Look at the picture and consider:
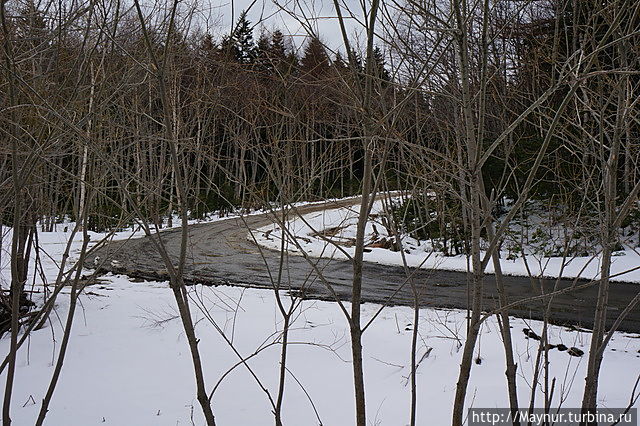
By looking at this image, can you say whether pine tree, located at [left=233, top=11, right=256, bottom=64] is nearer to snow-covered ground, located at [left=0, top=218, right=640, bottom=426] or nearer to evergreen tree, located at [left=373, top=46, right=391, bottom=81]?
evergreen tree, located at [left=373, top=46, right=391, bottom=81]

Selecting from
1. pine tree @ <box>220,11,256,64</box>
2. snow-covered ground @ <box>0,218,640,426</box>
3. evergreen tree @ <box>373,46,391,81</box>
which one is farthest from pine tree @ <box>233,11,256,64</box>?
snow-covered ground @ <box>0,218,640,426</box>

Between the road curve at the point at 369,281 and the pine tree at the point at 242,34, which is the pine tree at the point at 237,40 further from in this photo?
the road curve at the point at 369,281

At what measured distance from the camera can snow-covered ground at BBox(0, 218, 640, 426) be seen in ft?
17.8

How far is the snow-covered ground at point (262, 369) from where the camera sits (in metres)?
5.41

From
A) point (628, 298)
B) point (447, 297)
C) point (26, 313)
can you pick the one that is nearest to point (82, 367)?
point (26, 313)

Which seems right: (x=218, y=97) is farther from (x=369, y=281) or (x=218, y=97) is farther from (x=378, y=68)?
(x=369, y=281)

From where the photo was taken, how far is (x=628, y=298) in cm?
948

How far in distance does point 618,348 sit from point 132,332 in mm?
6006

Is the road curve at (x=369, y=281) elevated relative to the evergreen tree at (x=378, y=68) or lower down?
lower down

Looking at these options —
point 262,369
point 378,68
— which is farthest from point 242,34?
point 262,369

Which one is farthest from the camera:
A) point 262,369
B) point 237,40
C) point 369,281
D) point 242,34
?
point 369,281

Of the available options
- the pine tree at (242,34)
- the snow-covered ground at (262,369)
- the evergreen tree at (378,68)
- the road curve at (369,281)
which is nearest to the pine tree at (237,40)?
the pine tree at (242,34)

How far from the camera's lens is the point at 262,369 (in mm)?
6301

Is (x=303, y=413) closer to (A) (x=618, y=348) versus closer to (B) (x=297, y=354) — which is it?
(B) (x=297, y=354)
